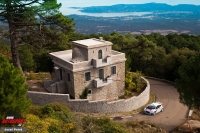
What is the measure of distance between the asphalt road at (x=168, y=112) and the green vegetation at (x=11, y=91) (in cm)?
1314

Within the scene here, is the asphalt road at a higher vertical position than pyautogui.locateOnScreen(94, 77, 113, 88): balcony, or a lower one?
lower

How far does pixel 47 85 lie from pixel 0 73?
13114 millimetres

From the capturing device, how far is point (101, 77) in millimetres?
28062

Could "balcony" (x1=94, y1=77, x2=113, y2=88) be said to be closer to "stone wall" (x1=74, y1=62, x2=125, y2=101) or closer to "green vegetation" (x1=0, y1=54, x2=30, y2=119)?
"stone wall" (x1=74, y1=62, x2=125, y2=101)

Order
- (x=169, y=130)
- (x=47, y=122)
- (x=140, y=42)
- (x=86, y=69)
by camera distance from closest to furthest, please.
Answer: (x=47, y=122), (x=169, y=130), (x=86, y=69), (x=140, y=42)

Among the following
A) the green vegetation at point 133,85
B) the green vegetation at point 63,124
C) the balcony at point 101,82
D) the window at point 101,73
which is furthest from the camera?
the green vegetation at point 133,85

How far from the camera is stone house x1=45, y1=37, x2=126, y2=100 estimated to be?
26.4 meters

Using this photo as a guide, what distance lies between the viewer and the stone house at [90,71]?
1040 inches

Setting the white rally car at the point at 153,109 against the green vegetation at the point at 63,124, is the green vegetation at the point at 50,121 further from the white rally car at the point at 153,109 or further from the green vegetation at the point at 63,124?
the white rally car at the point at 153,109

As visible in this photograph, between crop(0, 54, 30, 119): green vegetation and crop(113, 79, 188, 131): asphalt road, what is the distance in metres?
13.1

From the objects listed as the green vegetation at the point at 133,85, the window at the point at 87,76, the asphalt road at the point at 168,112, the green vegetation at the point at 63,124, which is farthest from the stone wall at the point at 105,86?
the green vegetation at the point at 63,124

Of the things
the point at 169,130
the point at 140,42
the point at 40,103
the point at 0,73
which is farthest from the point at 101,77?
the point at 140,42

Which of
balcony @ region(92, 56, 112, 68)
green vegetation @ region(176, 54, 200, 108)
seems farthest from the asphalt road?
balcony @ region(92, 56, 112, 68)

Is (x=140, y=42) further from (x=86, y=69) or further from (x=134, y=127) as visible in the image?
(x=134, y=127)
